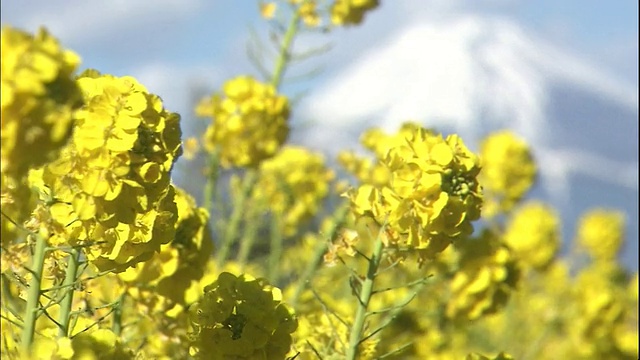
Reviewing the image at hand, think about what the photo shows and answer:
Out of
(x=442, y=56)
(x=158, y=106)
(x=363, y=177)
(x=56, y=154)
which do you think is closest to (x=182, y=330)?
(x=158, y=106)

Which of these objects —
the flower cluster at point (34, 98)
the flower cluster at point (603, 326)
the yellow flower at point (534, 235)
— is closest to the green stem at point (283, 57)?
the flower cluster at point (603, 326)

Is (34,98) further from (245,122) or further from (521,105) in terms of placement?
A: (521,105)

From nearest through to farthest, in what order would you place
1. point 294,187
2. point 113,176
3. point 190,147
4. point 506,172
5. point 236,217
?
1. point 113,176
2. point 190,147
3. point 236,217
4. point 294,187
5. point 506,172

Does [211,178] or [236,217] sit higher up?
[211,178]

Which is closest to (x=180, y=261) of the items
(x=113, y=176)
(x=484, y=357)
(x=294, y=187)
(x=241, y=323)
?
(x=241, y=323)

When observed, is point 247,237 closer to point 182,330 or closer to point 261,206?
point 261,206

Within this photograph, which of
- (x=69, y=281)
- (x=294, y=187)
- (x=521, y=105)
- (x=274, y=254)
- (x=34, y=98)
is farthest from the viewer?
(x=521, y=105)

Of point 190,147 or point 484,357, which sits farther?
point 190,147
